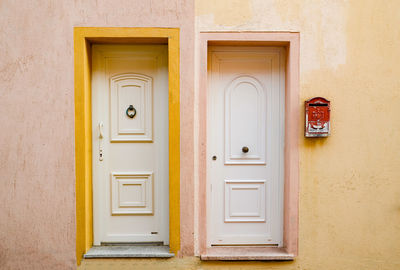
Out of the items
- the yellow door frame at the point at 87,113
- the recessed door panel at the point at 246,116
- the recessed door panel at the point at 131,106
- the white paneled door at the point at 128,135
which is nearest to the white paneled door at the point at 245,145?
the recessed door panel at the point at 246,116

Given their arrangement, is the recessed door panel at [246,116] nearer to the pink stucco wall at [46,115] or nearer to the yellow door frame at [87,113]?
the pink stucco wall at [46,115]

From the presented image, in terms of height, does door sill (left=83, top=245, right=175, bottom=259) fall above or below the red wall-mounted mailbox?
below

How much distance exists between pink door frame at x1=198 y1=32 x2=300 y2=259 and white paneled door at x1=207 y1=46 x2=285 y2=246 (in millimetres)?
151

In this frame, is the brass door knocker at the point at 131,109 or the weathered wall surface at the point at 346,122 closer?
the weathered wall surface at the point at 346,122

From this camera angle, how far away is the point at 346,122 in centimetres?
308

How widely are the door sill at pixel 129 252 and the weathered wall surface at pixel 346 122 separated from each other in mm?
1247

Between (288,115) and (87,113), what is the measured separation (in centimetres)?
221

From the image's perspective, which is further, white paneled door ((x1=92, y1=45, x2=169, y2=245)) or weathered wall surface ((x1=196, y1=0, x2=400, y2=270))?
white paneled door ((x1=92, y1=45, x2=169, y2=245))

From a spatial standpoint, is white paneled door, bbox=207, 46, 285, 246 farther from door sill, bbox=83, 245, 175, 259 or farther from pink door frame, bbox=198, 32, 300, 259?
door sill, bbox=83, 245, 175, 259

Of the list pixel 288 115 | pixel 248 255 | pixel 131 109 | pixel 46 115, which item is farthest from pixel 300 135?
pixel 46 115

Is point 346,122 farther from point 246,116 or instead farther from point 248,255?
point 248,255

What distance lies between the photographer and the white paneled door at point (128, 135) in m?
3.24

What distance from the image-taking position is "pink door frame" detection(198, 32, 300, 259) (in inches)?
119

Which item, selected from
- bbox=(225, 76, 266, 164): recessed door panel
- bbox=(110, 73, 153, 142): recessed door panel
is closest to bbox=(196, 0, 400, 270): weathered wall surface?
bbox=(225, 76, 266, 164): recessed door panel
